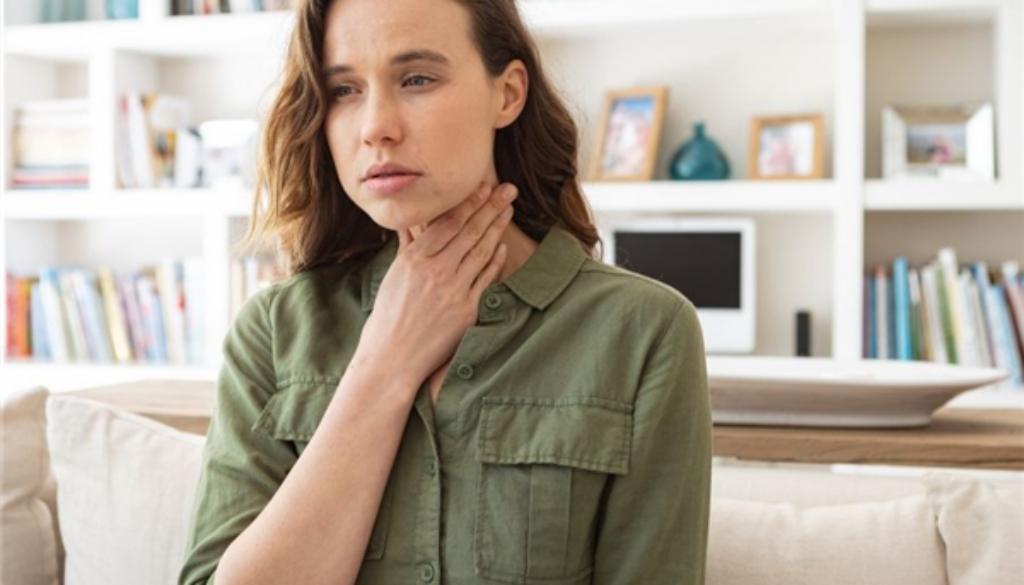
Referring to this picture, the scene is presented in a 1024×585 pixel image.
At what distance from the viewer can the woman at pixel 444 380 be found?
1.18 metres

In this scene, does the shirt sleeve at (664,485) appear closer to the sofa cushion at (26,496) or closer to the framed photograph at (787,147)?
the sofa cushion at (26,496)

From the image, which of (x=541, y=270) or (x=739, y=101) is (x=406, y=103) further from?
(x=739, y=101)

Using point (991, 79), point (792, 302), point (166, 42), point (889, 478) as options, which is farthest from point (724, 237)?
point (889, 478)

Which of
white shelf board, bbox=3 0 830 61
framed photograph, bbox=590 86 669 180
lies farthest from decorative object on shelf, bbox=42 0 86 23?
framed photograph, bbox=590 86 669 180

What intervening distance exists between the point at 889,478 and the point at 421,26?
0.76 m

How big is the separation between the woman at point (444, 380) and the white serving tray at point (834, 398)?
0.38 meters

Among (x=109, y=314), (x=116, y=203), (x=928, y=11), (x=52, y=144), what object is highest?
(x=928, y=11)

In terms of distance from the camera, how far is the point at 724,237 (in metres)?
3.48

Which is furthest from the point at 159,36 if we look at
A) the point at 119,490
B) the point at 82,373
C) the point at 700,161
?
the point at 119,490

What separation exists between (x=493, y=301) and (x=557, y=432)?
0.16 m

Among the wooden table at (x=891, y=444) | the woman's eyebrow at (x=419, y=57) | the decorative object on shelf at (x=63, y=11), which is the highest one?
the decorative object on shelf at (x=63, y=11)

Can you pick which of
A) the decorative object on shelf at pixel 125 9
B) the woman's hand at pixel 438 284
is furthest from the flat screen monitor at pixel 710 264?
the woman's hand at pixel 438 284

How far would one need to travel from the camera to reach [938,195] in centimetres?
321

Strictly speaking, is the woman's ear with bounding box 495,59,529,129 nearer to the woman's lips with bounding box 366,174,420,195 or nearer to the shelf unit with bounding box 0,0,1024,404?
the woman's lips with bounding box 366,174,420,195
